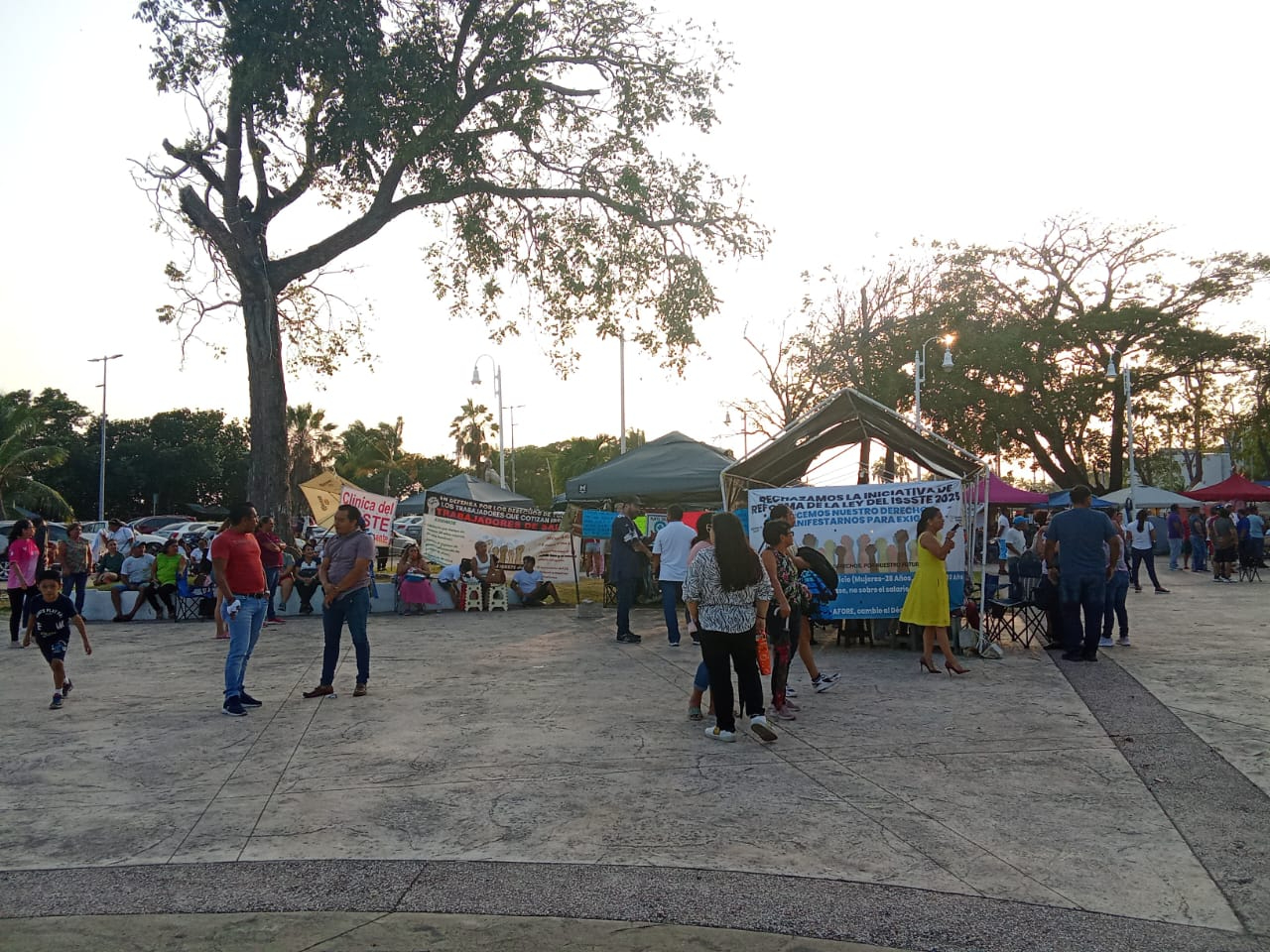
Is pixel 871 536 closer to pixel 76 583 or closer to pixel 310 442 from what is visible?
Answer: pixel 76 583

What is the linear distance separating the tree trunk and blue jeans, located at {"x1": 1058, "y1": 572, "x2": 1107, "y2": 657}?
1337 centimetres

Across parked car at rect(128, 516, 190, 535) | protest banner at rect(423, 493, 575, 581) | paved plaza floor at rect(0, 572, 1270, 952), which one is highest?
parked car at rect(128, 516, 190, 535)

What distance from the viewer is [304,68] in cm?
1714

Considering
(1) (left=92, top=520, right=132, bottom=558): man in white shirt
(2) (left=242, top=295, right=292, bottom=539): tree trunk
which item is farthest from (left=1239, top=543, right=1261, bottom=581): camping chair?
(1) (left=92, top=520, right=132, bottom=558): man in white shirt

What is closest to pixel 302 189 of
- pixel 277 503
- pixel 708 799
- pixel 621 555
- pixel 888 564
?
pixel 277 503

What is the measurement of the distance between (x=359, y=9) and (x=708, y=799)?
15.7m

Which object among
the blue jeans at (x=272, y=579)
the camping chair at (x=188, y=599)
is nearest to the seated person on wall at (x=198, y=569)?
the camping chair at (x=188, y=599)

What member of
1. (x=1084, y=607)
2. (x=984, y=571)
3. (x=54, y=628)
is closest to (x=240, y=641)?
(x=54, y=628)

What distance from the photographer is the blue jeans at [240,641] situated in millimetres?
8195

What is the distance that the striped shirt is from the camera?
6.83 m

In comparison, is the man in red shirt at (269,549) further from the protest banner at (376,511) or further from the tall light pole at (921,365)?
the tall light pole at (921,365)

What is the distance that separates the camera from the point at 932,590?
961cm

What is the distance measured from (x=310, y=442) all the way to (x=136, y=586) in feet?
164

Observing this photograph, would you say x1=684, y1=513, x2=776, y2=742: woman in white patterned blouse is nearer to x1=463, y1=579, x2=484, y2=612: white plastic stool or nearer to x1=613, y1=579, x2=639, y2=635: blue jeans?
x1=613, y1=579, x2=639, y2=635: blue jeans
